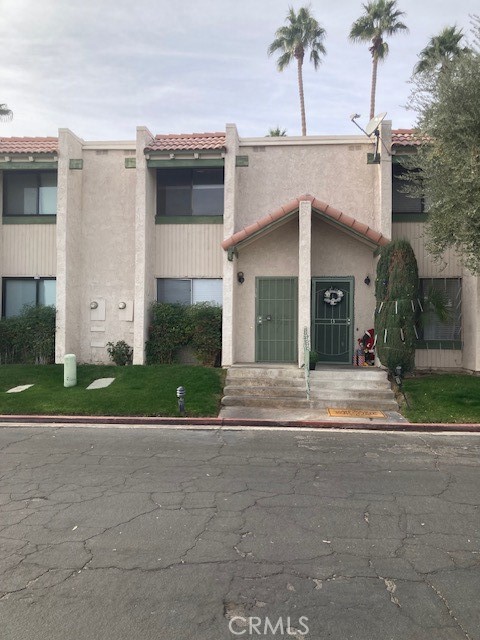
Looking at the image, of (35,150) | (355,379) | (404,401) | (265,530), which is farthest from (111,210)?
(265,530)

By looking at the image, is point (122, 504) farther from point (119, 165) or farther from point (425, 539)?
point (119, 165)

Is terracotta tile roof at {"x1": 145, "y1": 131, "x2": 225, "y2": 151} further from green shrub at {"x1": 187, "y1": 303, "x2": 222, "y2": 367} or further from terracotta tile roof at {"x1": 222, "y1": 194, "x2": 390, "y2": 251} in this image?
green shrub at {"x1": 187, "y1": 303, "x2": 222, "y2": 367}

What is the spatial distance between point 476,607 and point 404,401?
7700 mm

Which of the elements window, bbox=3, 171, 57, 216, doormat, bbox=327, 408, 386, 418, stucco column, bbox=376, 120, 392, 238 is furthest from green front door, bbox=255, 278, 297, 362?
window, bbox=3, 171, 57, 216

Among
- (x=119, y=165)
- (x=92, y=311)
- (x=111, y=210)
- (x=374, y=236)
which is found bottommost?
(x=92, y=311)

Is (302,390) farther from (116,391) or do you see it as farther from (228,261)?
(116,391)

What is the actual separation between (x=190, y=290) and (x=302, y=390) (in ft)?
16.7

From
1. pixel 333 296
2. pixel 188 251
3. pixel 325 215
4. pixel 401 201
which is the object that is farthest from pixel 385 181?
pixel 188 251

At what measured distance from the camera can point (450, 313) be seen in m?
13.4

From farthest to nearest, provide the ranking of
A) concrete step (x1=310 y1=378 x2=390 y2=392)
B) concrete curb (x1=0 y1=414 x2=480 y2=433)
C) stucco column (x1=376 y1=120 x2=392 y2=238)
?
stucco column (x1=376 y1=120 x2=392 y2=238), concrete step (x1=310 y1=378 x2=390 y2=392), concrete curb (x1=0 y1=414 x2=480 y2=433)

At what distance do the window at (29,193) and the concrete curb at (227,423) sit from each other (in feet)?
24.7

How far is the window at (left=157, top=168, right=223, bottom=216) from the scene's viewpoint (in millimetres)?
14500

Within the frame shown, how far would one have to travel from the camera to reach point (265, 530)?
15.1 ft

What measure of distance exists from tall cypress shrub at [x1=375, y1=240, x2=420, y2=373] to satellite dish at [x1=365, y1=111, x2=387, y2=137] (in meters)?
3.50
